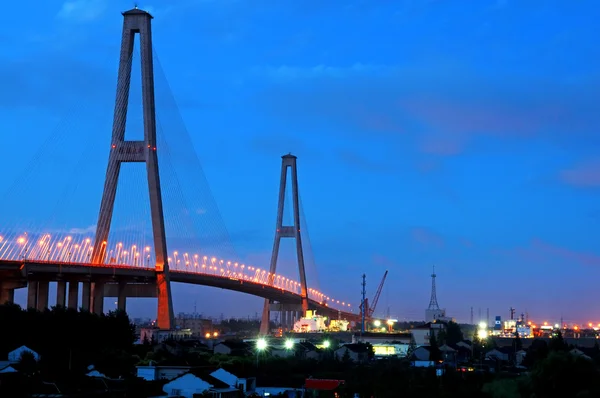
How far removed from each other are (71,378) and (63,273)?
53.8 ft

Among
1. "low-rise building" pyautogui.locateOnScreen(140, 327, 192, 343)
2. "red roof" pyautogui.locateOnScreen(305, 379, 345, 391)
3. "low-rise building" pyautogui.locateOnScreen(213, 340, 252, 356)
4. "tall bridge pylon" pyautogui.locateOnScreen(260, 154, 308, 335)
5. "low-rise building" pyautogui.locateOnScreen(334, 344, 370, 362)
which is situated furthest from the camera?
"tall bridge pylon" pyautogui.locateOnScreen(260, 154, 308, 335)

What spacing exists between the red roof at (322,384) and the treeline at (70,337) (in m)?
6.06

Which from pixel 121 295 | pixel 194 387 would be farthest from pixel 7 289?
pixel 194 387

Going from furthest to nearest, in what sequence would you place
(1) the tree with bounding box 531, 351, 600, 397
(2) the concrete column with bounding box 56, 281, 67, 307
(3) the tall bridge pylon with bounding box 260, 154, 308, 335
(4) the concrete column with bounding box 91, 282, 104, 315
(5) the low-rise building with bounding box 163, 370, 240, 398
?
(3) the tall bridge pylon with bounding box 260, 154, 308, 335 → (4) the concrete column with bounding box 91, 282, 104, 315 → (2) the concrete column with bounding box 56, 281, 67, 307 → (5) the low-rise building with bounding box 163, 370, 240, 398 → (1) the tree with bounding box 531, 351, 600, 397

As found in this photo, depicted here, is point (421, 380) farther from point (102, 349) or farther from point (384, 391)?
point (102, 349)

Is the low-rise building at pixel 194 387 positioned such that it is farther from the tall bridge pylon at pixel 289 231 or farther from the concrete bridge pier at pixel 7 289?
the tall bridge pylon at pixel 289 231

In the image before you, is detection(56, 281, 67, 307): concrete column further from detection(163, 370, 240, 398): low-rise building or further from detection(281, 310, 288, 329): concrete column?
detection(281, 310, 288, 329): concrete column

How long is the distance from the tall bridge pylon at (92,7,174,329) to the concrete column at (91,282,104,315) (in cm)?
342

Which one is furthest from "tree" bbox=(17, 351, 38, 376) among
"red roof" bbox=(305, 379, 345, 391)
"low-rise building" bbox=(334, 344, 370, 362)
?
"low-rise building" bbox=(334, 344, 370, 362)

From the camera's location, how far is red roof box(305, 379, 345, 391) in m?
27.2

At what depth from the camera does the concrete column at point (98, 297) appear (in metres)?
43.5

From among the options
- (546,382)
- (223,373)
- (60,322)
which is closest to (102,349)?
(60,322)

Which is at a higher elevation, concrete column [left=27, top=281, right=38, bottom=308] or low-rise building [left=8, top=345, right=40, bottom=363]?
concrete column [left=27, top=281, right=38, bottom=308]

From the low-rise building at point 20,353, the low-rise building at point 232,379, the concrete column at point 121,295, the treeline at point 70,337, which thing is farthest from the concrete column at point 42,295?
the low-rise building at point 232,379
